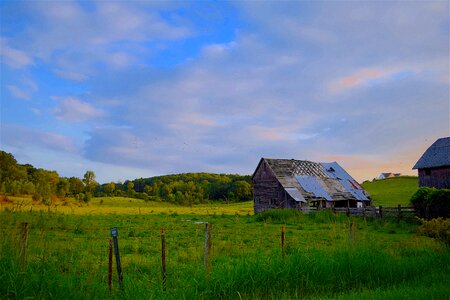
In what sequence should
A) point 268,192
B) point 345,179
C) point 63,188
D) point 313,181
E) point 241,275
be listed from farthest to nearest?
point 63,188 < point 345,179 < point 313,181 < point 268,192 < point 241,275

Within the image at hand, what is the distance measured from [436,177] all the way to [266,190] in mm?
18101

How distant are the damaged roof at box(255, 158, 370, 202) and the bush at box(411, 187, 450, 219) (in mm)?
12464

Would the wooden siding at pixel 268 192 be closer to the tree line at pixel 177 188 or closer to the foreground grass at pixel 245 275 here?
the foreground grass at pixel 245 275

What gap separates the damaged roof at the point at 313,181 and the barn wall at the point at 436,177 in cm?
656

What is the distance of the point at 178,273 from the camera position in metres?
9.66

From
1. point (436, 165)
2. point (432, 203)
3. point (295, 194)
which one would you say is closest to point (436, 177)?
point (436, 165)

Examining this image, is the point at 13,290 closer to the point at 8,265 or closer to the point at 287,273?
the point at 8,265

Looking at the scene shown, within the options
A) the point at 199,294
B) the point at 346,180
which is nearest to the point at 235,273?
the point at 199,294

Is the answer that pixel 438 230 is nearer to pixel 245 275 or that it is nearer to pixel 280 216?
pixel 245 275

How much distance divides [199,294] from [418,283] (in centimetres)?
535

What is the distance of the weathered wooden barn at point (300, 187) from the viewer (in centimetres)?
4312

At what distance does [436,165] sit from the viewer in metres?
42.0

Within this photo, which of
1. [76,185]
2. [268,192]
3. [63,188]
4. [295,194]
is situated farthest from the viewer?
[76,185]

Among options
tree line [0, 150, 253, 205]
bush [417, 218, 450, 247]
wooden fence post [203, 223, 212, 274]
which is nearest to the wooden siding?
bush [417, 218, 450, 247]
